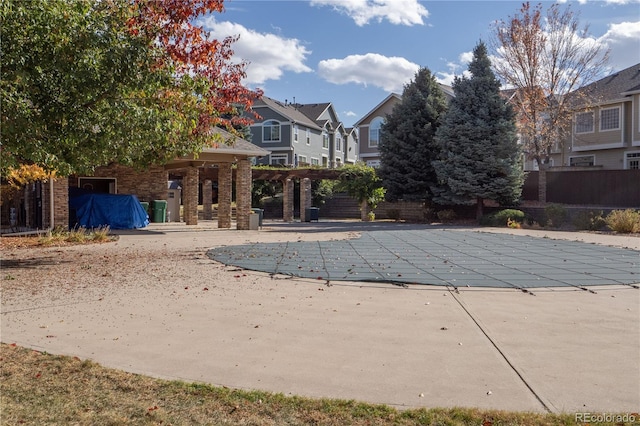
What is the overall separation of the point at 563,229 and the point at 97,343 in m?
22.4

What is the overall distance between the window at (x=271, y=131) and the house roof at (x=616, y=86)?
24572mm

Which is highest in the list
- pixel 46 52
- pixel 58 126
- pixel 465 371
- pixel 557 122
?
pixel 557 122

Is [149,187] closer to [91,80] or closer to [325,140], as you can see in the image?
[91,80]

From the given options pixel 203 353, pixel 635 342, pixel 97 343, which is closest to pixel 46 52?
pixel 97 343

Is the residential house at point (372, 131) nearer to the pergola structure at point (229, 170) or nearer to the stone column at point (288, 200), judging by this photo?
the stone column at point (288, 200)

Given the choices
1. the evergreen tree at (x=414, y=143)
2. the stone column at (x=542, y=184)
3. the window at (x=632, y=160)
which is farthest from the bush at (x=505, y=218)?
the window at (x=632, y=160)

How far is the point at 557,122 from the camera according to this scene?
28.8m

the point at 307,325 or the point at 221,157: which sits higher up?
the point at 221,157

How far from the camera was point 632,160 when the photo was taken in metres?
31.9

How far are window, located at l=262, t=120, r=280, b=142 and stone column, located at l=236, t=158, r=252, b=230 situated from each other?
2363 centimetres

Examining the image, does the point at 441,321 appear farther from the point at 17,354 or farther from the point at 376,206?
the point at 376,206

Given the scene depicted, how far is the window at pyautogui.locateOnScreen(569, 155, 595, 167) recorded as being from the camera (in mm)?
34438

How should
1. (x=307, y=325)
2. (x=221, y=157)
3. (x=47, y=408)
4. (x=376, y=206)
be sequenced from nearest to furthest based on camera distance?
(x=47, y=408)
(x=307, y=325)
(x=221, y=157)
(x=376, y=206)

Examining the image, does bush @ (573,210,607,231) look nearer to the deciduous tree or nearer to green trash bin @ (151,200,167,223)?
the deciduous tree
